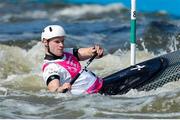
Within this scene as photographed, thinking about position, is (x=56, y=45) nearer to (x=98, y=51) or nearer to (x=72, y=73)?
(x=72, y=73)

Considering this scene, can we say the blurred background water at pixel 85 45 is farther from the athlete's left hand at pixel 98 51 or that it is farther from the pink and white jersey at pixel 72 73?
the athlete's left hand at pixel 98 51

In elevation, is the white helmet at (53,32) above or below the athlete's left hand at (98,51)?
above

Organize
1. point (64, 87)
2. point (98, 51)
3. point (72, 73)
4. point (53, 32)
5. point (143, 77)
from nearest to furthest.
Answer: point (64, 87) < point (53, 32) < point (72, 73) < point (98, 51) < point (143, 77)

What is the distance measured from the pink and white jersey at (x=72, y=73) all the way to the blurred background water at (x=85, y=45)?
16cm

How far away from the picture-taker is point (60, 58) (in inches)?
302

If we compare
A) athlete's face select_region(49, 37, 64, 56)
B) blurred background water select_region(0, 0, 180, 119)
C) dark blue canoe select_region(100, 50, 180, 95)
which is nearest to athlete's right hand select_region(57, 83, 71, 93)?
blurred background water select_region(0, 0, 180, 119)

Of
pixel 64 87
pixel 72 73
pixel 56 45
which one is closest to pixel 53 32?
pixel 56 45

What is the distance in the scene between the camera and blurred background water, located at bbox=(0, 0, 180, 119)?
7.14 m

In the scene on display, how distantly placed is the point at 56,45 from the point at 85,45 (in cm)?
662

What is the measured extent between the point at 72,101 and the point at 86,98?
16 centimetres

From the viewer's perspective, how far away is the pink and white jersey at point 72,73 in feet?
24.7

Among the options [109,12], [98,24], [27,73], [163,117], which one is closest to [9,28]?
[98,24]

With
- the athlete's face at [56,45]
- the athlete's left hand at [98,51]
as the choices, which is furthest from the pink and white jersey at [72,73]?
the athlete's left hand at [98,51]

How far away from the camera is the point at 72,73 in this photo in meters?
7.69
